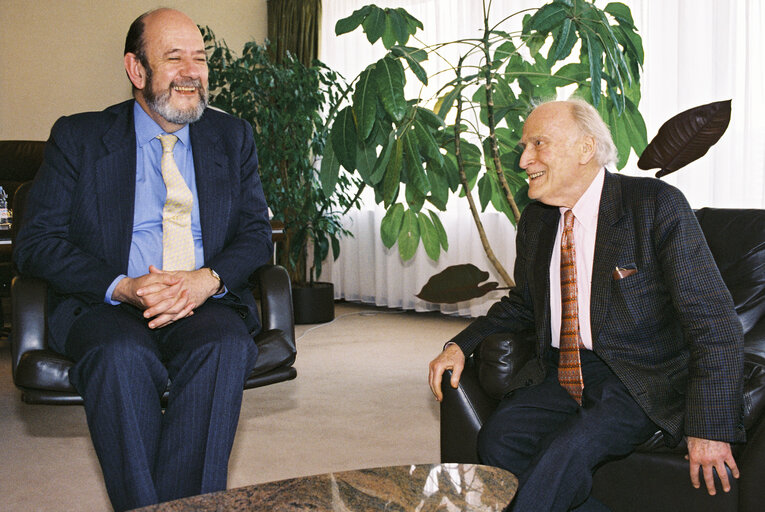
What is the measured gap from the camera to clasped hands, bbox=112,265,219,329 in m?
1.78

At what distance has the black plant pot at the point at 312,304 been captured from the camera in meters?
5.21

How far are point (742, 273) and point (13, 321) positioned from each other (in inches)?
70.7

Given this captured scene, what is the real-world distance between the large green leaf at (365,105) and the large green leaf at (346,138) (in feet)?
0.34

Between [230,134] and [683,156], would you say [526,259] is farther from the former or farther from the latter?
[230,134]

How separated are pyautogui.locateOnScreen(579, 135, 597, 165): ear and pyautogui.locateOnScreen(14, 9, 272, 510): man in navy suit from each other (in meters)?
0.87

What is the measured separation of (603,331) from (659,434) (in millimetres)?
260

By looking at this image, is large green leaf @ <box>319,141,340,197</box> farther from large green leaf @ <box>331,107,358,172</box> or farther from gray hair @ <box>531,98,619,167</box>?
gray hair @ <box>531,98,619,167</box>

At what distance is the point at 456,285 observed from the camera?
2.49 metres

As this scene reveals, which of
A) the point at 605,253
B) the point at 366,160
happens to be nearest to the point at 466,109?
the point at 366,160

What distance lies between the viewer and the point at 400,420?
3.02 metres

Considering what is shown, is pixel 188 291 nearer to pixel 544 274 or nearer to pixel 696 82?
pixel 544 274

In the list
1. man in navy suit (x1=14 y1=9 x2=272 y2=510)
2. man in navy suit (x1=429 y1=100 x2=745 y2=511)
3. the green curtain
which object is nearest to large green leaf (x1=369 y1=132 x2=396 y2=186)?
man in navy suit (x1=14 y1=9 x2=272 y2=510)

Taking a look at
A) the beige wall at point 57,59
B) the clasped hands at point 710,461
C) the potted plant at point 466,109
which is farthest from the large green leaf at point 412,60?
the beige wall at point 57,59

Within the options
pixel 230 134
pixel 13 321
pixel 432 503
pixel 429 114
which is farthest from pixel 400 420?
pixel 432 503
